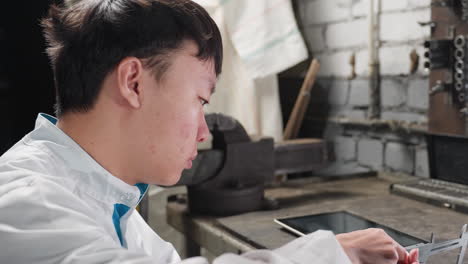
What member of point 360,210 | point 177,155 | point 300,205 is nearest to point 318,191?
point 300,205

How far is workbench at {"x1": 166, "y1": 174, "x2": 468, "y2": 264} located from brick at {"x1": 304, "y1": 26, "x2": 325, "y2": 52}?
2.84 ft

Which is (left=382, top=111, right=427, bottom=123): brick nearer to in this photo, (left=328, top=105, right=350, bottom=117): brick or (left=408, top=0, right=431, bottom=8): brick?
(left=328, top=105, right=350, bottom=117): brick

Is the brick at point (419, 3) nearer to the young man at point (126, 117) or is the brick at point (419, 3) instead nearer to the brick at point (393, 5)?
the brick at point (393, 5)

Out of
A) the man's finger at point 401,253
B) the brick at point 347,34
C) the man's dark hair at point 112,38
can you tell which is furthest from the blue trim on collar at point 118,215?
the brick at point 347,34

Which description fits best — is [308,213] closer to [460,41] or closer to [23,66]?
[460,41]

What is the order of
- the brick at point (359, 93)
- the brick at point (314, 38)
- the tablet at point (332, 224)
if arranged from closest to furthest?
the tablet at point (332, 224), the brick at point (359, 93), the brick at point (314, 38)

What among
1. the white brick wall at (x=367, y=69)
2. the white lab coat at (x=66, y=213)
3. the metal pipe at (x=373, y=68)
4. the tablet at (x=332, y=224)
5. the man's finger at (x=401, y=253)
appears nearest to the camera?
the white lab coat at (x=66, y=213)

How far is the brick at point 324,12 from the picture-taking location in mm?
2426

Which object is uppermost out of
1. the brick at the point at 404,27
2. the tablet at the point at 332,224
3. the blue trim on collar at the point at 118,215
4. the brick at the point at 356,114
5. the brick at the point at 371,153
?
the brick at the point at 404,27

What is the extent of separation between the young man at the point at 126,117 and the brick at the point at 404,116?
4.13 ft

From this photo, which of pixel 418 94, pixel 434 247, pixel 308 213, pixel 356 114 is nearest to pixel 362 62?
pixel 356 114

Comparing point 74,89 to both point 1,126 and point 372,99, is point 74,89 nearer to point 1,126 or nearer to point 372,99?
point 372,99

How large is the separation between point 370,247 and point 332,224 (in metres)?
0.52

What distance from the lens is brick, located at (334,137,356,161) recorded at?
8.02ft
